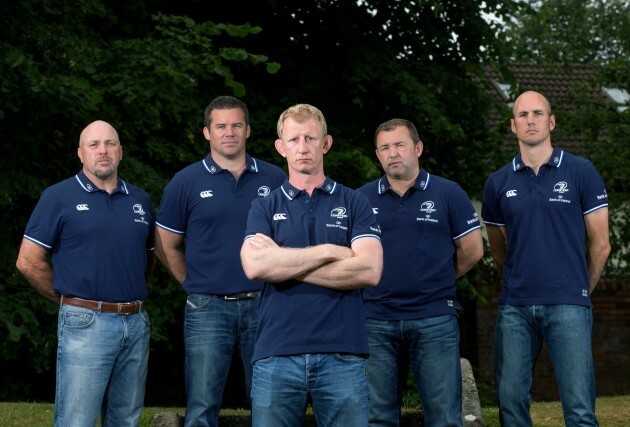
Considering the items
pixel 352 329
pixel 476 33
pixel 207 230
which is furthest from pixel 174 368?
pixel 352 329

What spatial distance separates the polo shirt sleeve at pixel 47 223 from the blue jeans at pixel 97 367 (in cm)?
43

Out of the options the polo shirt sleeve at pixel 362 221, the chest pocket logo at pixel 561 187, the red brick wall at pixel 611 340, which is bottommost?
the red brick wall at pixel 611 340

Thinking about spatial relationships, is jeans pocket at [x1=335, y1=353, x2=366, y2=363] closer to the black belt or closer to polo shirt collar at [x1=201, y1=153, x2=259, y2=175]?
the black belt

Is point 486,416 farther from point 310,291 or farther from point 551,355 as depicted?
point 310,291

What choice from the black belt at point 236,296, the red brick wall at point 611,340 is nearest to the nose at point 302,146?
the black belt at point 236,296

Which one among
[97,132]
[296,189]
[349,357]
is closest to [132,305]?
[97,132]

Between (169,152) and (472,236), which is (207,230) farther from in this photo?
(169,152)

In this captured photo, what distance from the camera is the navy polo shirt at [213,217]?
6656 millimetres

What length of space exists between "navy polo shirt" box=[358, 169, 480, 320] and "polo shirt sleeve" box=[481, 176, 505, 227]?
0.88 ft

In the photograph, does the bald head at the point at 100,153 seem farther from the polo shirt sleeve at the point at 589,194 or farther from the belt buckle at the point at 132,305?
the polo shirt sleeve at the point at 589,194

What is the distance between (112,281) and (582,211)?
2.94m

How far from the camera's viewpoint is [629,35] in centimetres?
Result: 1792

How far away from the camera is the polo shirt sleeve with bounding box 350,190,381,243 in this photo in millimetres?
A: 5449

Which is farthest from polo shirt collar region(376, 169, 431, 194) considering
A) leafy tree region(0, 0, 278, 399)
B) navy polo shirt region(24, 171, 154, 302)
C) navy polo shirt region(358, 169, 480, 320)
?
leafy tree region(0, 0, 278, 399)
